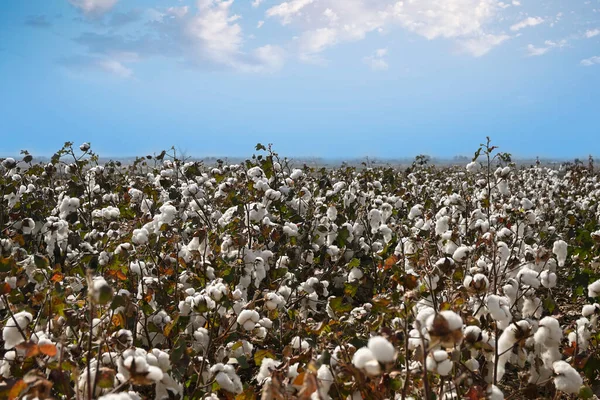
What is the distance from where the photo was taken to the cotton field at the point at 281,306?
190 centimetres

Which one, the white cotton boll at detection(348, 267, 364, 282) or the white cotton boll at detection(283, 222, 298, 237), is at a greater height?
the white cotton boll at detection(283, 222, 298, 237)

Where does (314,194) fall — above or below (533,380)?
above

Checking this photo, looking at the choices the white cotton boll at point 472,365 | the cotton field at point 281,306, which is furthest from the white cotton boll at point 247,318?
the white cotton boll at point 472,365

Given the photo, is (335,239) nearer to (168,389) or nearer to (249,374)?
(249,374)

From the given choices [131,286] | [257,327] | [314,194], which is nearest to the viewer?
[257,327]

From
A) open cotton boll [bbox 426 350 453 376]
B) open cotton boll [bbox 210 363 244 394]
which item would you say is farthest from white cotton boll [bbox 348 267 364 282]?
open cotton boll [bbox 426 350 453 376]

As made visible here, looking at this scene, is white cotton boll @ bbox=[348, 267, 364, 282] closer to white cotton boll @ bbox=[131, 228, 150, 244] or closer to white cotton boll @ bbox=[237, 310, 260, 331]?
white cotton boll @ bbox=[131, 228, 150, 244]

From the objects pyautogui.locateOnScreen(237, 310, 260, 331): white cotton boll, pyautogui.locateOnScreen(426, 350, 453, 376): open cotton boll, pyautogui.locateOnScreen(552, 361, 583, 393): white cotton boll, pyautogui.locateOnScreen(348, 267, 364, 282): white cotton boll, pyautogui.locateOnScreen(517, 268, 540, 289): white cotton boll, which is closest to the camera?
pyautogui.locateOnScreen(426, 350, 453, 376): open cotton boll

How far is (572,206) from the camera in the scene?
9.48 m

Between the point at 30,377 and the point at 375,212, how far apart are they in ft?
14.4

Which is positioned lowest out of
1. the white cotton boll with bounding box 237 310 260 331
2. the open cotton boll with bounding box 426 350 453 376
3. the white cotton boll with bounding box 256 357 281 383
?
the white cotton boll with bounding box 256 357 281 383

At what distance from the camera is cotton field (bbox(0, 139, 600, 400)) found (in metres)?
1.90

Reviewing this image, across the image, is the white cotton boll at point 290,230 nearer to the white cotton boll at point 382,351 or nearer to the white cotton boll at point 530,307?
the white cotton boll at point 530,307

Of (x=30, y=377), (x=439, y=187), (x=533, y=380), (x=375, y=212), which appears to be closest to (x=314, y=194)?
(x=375, y=212)
